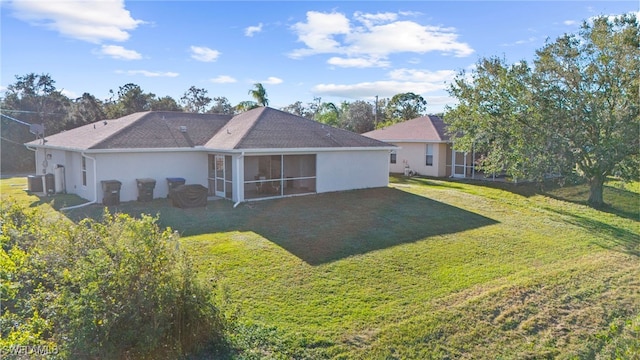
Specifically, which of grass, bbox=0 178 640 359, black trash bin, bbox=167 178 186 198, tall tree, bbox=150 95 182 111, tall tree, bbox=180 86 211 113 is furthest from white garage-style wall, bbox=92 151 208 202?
tall tree, bbox=180 86 211 113

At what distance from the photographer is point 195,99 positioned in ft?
179

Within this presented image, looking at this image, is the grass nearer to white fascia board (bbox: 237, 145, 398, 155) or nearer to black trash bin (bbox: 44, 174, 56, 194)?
white fascia board (bbox: 237, 145, 398, 155)

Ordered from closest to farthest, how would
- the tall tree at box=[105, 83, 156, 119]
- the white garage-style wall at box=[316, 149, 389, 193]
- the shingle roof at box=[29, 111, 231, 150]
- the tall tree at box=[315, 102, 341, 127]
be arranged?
1. the shingle roof at box=[29, 111, 231, 150]
2. the white garage-style wall at box=[316, 149, 389, 193]
3. the tall tree at box=[105, 83, 156, 119]
4. the tall tree at box=[315, 102, 341, 127]

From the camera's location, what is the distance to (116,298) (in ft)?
16.4

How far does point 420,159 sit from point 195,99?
1434 inches

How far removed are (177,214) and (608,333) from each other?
1179 cm

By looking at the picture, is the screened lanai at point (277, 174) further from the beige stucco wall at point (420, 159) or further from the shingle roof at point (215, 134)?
the beige stucco wall at point (420, 159)

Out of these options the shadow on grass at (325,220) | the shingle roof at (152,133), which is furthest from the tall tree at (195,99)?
the shadow on grass at (325,220)

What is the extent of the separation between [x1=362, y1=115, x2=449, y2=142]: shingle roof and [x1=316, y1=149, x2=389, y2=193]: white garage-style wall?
6931mm

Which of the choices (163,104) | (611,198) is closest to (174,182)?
(611,198)

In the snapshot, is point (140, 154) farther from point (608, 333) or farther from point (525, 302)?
point (608, 333)

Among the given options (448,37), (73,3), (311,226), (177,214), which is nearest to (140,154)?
(177,214)

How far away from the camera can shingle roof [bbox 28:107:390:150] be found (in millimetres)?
16438

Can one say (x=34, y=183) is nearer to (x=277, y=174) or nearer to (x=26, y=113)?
(x=277, y=174)
